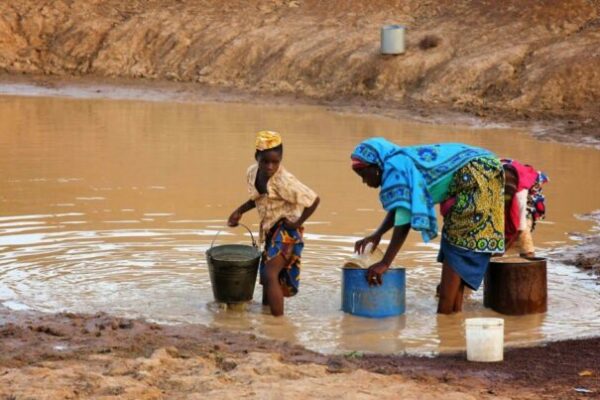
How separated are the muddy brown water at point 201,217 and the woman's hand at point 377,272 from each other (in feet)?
1.11

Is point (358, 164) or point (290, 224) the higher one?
point (358, 164)

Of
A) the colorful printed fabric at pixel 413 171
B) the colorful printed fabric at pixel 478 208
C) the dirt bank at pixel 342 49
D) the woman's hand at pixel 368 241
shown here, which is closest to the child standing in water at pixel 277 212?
the woman's hand at pixel 368 241

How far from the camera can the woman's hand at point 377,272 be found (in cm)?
776

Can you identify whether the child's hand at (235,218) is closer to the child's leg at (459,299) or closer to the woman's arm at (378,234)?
the woman's arm at (378,234)

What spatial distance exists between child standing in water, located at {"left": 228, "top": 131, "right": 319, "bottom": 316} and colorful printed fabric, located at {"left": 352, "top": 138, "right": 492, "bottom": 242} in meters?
0.66

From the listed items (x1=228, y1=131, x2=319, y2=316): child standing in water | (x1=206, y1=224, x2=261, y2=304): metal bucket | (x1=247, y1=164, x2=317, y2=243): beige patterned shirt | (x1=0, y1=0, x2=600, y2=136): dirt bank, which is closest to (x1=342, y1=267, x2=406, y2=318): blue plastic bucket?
(x1=228, y1=131, x2=319, y2=316): child standing in water

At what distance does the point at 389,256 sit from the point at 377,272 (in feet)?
0.64

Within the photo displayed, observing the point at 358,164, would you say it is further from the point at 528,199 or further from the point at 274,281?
the point at 528,199

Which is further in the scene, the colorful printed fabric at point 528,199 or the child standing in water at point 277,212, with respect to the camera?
the colorful printed fabric at point 528,199

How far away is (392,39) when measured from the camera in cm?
2231

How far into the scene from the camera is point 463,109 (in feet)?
66.0

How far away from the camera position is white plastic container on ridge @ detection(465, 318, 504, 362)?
22.4ft

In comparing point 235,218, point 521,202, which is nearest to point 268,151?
point 235,218

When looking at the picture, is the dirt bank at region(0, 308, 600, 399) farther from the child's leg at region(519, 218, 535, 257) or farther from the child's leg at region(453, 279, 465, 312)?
the child's leg at region(519, 218, 535, 257)
